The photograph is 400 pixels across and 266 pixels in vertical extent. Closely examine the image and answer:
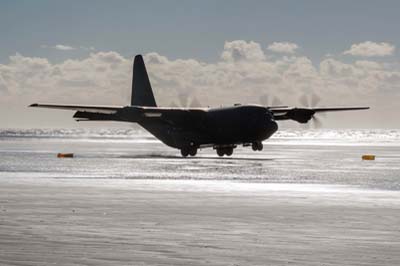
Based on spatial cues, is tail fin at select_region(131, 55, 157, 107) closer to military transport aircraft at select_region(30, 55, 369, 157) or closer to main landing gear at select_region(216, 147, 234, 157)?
military transport aircraft at select_region(30, 55, 369, 157)

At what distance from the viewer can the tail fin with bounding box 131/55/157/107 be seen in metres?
65.8

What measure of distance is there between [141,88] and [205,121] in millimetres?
12478

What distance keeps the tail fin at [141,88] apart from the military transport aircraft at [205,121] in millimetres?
4766

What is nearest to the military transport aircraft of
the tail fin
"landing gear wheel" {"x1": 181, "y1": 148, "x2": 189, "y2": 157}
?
"landing gear wheel" {"x1": 181, "y1": 148, "x2": 189, "y2": 157}

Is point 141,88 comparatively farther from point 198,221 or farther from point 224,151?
point 198,221

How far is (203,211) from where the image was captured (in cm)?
1814

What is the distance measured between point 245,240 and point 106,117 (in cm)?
4605

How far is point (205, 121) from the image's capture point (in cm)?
5538

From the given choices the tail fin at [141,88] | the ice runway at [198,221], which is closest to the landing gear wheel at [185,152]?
the tail fin at [141,88]

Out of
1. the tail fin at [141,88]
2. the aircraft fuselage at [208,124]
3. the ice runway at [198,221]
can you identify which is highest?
the tail fin at [141,88]

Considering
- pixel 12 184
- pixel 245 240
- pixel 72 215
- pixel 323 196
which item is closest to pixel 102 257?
pixel 245 240

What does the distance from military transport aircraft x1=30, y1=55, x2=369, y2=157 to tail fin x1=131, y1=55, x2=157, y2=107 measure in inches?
188

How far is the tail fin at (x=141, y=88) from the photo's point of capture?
65.8 meters

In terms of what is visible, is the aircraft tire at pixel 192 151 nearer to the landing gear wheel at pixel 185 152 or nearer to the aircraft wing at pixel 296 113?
the landing gear wheel at pixel 185 152
